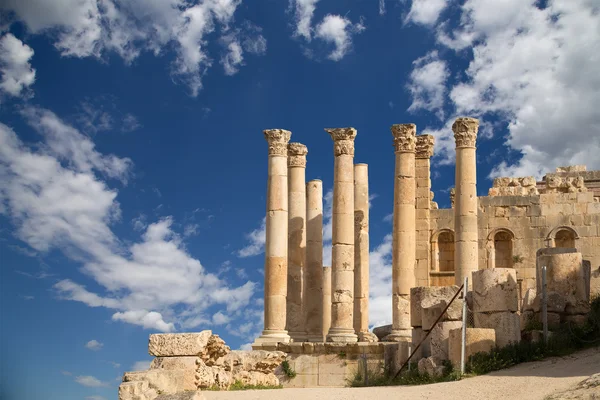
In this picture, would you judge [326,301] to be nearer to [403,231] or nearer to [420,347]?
[403,231]

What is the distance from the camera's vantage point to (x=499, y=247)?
113 feet

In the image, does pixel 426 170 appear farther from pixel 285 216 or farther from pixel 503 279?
pixel 503 279

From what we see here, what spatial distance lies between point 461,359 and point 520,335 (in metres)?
2.07

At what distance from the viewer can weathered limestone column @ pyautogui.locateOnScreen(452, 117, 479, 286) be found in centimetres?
3136

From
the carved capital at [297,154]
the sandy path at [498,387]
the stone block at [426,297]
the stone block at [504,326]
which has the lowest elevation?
the sandy path at [498,387]

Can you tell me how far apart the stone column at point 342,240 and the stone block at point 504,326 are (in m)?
9.91

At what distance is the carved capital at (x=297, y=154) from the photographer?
35.3 m

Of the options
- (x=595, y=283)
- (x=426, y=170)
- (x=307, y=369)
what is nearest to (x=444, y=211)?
(x=426, y=170)

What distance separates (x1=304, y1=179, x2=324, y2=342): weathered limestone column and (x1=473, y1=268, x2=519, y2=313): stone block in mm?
12532

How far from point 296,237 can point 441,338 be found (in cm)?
1357

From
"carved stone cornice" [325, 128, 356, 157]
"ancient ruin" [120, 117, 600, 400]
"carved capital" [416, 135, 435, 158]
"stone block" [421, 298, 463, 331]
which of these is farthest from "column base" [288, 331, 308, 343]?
"stone block" [421, 298, 463, 331]

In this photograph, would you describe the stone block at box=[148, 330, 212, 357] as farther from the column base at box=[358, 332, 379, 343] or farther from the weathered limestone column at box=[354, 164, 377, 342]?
the weathered limestone column at box=[354, 164, 377, 342]

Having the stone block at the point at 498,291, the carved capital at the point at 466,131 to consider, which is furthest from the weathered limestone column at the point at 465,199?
the stone block at the point at 498,291

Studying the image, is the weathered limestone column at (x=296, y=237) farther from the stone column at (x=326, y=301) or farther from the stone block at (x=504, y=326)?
the stone block at (x=504, y=326)
